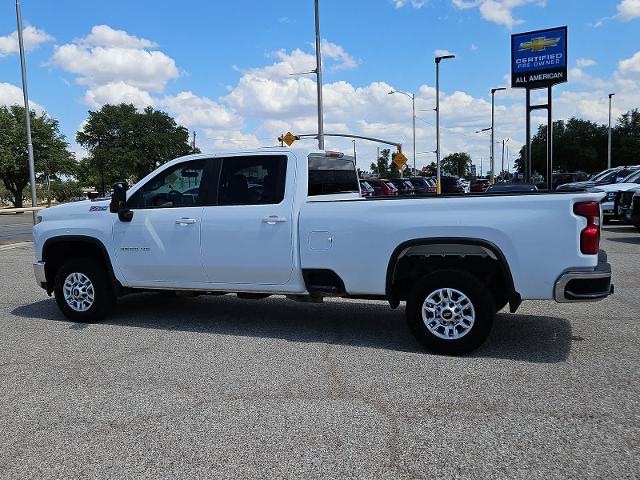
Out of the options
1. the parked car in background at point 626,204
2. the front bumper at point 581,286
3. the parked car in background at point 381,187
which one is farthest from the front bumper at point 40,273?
the parked car in background at point 381,187

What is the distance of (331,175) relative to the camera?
6953mm

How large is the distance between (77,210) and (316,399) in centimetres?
416

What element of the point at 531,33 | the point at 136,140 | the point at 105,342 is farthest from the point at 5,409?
the point at 136,140

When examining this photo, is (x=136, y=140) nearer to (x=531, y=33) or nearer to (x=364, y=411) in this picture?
(x=531, y=33)

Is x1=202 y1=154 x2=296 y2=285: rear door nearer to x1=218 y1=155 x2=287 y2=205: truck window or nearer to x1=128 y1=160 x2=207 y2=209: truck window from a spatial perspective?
x1=218 y1=155 x2=287 y2=205: truck window

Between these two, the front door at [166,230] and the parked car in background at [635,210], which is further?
the parked car in background at [635,210]

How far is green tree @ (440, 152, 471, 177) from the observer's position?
143 m

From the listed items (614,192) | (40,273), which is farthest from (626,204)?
(40,273)

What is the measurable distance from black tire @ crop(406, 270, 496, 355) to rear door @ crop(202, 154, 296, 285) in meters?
1.33

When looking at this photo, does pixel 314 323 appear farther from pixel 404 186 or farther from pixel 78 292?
pixel 404 186

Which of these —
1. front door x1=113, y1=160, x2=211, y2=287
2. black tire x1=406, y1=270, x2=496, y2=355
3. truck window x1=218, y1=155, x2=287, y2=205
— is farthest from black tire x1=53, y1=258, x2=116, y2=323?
black tire x1=406, y1=270, x2=496, y2=355

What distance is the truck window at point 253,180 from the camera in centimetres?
636

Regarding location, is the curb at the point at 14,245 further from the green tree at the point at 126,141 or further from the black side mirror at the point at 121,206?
the green tree at the point at 126,141

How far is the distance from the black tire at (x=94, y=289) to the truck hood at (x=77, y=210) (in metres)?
0.54
